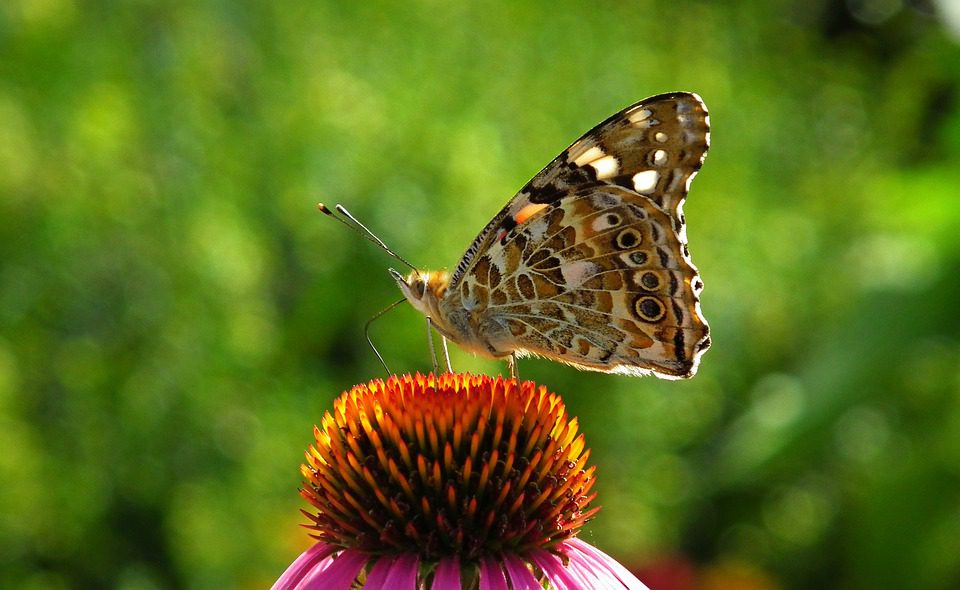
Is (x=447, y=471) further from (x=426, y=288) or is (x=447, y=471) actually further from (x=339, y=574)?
(x=426, y=288)

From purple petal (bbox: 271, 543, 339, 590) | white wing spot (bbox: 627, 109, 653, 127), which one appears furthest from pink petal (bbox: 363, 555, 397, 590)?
white wing spot (bbox: 627, 109, 653, 127)

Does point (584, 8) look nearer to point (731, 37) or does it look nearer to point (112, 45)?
point (731, 37)

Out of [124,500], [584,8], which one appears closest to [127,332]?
[124,500]

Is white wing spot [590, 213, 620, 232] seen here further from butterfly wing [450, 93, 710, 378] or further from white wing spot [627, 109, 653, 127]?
white wing spot [627, 109, 653, 127]

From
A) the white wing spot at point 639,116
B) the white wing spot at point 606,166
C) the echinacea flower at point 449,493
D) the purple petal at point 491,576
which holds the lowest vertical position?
the purple petal at point 491,576

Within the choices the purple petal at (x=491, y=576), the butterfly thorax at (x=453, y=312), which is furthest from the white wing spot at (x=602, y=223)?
the purple petal at (x=491, y=576)

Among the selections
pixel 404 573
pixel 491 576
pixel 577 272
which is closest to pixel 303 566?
pixel 404 573

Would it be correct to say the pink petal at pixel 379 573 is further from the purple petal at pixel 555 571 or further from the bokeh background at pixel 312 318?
the bokeh background at pixel 312 318
